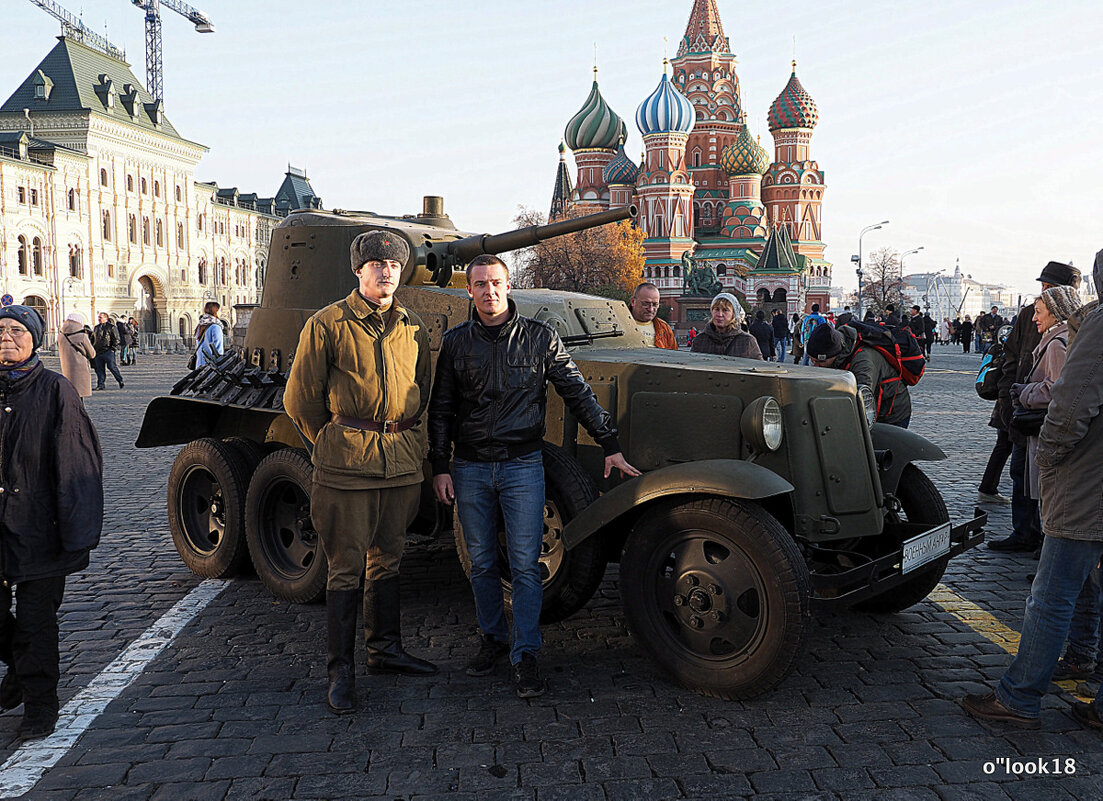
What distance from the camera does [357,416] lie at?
448 centimetres

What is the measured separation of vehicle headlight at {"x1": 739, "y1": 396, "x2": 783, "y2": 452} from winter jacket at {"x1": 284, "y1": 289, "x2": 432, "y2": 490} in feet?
5.38

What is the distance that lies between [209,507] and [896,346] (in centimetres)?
538

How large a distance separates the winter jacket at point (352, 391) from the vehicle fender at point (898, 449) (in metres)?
2.88

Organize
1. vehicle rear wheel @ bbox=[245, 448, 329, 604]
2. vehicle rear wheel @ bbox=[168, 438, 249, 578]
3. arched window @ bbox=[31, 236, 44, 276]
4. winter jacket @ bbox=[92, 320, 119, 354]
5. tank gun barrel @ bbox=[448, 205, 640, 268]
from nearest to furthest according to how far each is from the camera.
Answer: vehicle rear wheel @ bbox=[245, 448, 329, 604], tank gun barrel @ bbox=[448, 205, 640, 268], vehicle rear wheel @ bbox=[168, 438, 249, 578], winter jacket @ bbox=[92, 320, 119, 354], arched window @ bbox=[31, 236, 44, 276]

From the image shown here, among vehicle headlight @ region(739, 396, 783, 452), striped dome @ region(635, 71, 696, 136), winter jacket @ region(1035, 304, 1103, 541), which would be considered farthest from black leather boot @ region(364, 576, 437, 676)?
striped dome @ region(635, 71, 696, 136)

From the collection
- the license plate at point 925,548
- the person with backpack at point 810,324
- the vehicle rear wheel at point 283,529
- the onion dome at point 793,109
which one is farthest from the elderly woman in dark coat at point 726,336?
the onion dome at point 793,109

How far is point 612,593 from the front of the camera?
20.8 ft

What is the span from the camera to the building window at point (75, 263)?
63.4m

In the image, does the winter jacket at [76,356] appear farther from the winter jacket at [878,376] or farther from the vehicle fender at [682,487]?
the vehicle fender at [682,487]

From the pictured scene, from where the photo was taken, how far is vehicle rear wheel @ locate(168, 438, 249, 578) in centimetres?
661

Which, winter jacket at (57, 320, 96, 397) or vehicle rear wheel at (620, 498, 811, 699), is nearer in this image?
vehicle rear wheel at (620, 498, 811, 699)

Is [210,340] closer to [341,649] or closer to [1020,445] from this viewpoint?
[341,649]

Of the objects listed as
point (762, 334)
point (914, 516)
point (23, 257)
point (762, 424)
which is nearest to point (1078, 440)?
point (762, 424)

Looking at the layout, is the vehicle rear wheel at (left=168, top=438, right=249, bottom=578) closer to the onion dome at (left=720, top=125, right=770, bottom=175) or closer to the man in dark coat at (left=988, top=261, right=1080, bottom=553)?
the man in dark coat at (left=988, top=261, right=1080, bottom=553)
